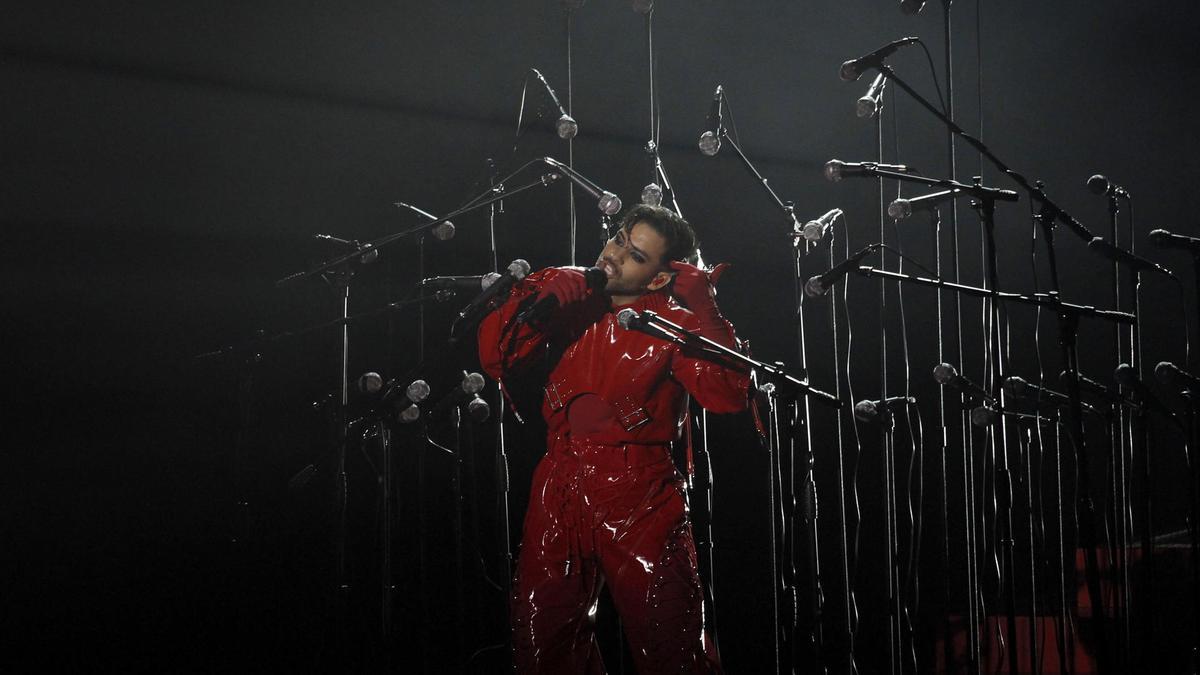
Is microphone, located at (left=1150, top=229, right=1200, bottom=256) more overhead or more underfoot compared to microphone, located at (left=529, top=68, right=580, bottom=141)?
more underfoot

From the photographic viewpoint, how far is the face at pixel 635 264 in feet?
9.36

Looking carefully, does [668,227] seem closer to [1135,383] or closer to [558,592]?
[558,592]

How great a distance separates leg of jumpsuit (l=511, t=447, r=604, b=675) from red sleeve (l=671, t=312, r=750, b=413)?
0.37m

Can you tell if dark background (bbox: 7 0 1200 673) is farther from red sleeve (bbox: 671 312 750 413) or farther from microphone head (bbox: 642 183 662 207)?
red sleeve (bbox: 671 312 750 413)

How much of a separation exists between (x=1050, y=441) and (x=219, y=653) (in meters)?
2.72

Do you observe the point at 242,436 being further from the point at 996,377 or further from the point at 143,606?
the point at 996,377

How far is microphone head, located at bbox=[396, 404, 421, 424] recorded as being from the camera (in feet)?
8.91

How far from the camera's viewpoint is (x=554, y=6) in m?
3.27

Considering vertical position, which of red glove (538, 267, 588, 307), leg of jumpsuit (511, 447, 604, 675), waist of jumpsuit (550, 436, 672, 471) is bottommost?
leg of jumpsuit (511, 447, 604, 675)

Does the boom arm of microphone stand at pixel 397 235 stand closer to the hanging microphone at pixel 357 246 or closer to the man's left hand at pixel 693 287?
the hanging microphone at pixel 357 246

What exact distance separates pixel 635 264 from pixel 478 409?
1.87 ft

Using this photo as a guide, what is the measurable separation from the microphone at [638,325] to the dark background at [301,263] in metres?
0.74

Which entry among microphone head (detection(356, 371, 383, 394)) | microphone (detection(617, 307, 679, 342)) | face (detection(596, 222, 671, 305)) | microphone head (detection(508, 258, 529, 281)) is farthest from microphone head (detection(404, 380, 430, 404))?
face (detection(596, 222, 671, 305))

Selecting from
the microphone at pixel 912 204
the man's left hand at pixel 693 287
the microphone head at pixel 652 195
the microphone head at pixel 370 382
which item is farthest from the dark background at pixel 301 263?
the microphone at pixel 912 204
